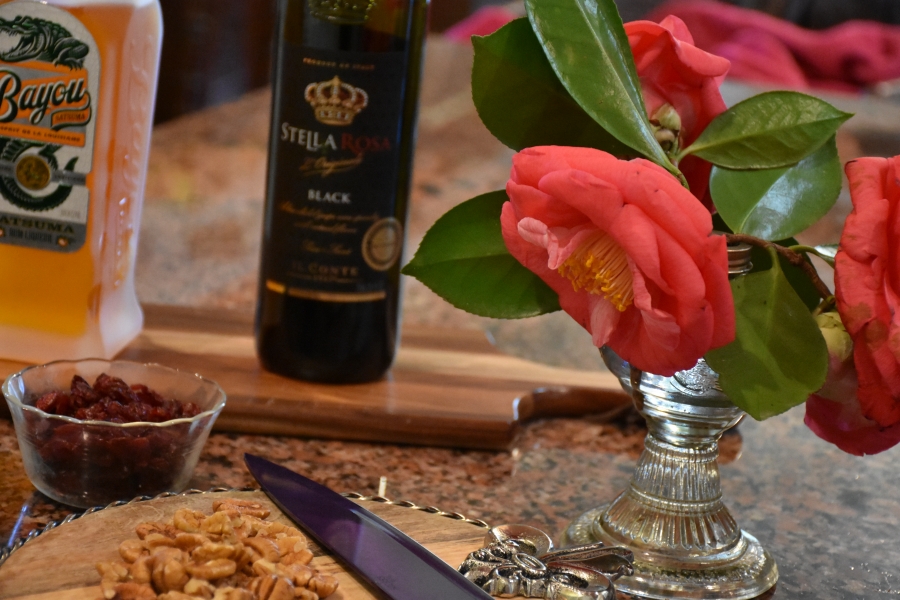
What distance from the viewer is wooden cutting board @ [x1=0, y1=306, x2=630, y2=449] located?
0.72m

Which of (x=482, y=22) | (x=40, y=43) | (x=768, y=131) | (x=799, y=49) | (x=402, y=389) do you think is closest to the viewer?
(x=768, y=131)

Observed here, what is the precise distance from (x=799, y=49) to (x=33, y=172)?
113 inches

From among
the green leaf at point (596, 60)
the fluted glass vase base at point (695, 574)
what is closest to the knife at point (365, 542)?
the fluted glass vase base at point (695, 574)

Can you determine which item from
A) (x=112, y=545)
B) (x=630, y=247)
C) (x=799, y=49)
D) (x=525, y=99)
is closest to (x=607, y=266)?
(x=630, y=247)

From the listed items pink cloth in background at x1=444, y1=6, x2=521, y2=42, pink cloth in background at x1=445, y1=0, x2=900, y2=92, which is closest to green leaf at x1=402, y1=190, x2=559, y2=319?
pink cloth in background at x1=444, y1=6, x2=521, y2=42

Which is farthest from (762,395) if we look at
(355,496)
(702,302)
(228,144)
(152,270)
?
(228,144)

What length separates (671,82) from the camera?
0.53 meters

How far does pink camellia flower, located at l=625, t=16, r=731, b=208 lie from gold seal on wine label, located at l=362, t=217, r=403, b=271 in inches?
10.5

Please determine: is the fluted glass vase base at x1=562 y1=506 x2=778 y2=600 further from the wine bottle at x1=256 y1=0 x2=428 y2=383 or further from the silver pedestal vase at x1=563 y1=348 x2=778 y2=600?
the wine bottle at x1=256 y1=0 x2=428 y2=383

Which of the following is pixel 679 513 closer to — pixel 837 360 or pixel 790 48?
pixel 837 360

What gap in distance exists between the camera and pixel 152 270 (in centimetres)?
104

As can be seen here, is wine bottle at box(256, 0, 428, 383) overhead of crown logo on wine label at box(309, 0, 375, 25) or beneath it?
beneath

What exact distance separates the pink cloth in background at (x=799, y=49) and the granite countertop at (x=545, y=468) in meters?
2.23

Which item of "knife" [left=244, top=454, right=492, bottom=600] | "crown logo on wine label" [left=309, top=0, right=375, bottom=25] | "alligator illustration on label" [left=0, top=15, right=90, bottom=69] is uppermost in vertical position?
"crown logo on wine label" [left=309, top=0, right=375, bottom=25]
